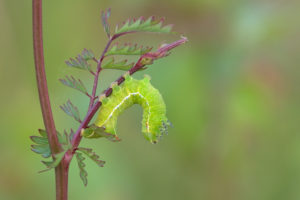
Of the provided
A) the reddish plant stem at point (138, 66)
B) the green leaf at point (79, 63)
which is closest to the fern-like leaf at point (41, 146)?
the reddish plant stem at point (138, 66)

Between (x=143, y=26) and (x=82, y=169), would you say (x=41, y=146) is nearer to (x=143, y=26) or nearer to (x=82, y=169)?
(x=82, y=169)

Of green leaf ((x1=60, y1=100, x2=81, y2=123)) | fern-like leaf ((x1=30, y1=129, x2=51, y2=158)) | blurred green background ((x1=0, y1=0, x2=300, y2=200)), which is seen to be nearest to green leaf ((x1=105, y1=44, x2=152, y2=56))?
green leaf ((x1=60, y1=100, x2=81, y2=123))

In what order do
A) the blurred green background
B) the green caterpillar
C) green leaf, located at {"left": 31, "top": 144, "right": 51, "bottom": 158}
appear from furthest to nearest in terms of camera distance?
the blurred green background < the green caterpillar < green leaf, located at {"left": 31, "top": 144, "right": 51, "bottom": 158}

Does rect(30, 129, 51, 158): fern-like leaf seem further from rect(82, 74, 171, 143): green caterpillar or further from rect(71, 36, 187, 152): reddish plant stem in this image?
rect(82, 74, 171, 143): green caterpillar

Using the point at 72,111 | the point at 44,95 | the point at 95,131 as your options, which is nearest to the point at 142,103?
the point at 72,111

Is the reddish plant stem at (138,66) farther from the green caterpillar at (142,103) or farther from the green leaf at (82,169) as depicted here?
the green caterpillar at (142,103)
